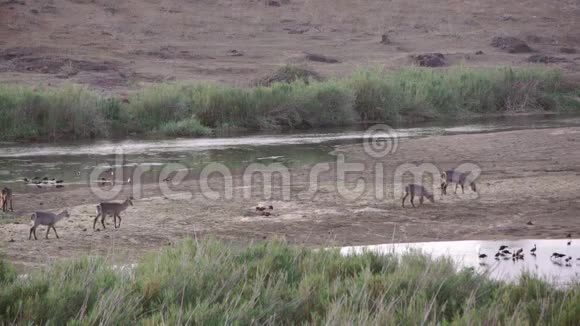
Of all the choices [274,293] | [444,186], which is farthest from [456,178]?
[274,293]

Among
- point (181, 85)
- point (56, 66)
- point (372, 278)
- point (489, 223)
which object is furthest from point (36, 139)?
→ point (372, 278)

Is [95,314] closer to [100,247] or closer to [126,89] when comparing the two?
[100,247]

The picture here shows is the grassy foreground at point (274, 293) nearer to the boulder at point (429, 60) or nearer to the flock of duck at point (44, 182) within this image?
the flock of duck at point (44, 182)

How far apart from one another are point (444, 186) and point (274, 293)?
8.76 meters

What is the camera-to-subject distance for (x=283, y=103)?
99.3 feet

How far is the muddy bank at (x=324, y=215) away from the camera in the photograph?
40.5 feet

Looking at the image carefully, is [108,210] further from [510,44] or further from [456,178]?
[510,44]

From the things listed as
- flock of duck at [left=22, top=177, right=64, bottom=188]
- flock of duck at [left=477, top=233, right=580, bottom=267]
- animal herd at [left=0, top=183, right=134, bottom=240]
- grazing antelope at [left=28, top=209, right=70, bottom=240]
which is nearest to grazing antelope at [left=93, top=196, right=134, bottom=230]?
animal herd at [left=0, top=183, right=134, bottom=240]

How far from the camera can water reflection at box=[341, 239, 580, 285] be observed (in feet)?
33.6

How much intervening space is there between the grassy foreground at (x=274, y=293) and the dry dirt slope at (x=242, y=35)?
25.5m

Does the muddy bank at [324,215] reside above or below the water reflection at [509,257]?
above

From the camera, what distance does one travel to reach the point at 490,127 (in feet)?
95.8

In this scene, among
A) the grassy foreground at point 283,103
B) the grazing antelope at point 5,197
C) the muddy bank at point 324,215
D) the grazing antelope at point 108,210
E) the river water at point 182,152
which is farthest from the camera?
the grassy foreground at point 283,103

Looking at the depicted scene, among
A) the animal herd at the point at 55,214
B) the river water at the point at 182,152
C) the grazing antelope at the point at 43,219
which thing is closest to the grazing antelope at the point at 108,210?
the animal herd at the point at 55,214
